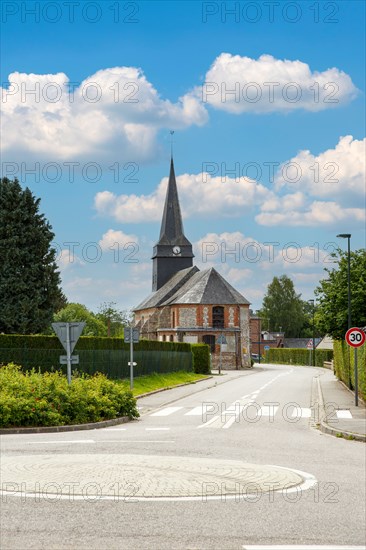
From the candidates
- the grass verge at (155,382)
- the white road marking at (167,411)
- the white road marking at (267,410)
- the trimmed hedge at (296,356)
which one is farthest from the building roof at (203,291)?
the white road marking at (267,410)

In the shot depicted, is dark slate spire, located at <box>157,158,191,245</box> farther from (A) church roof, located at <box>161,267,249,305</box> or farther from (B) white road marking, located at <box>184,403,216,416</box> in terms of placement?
(B) white road marking, located at <box>184,403,216,416</box>

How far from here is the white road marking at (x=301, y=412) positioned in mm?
24938

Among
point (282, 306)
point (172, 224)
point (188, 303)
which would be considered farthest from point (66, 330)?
point (282, 306)

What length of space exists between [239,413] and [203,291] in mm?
61917

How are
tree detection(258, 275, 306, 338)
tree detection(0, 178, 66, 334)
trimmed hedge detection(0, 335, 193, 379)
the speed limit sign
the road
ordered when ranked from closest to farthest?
the road, the speed limit sign, trimmed hedge detection(0, 335, 193, 379), tree detection(0, 178, 66, 334), tree detection(258, 275, 306, 338)

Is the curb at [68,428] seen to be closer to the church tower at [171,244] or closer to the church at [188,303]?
the church at [188,303]

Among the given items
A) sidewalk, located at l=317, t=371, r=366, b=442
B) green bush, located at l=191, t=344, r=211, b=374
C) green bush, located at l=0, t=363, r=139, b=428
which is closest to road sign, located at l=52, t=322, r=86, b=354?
green bush, located at l=0, t=363, r=139, b=428

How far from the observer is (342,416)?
23938 millimetres

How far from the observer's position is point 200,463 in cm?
1259

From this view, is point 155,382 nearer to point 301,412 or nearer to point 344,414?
point 301,412

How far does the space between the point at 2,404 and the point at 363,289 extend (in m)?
25.5

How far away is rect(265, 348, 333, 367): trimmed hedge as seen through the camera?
309 ft

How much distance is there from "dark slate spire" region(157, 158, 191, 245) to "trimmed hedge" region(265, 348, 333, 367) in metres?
19.7

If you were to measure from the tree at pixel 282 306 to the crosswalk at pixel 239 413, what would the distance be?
120146 millimetres
